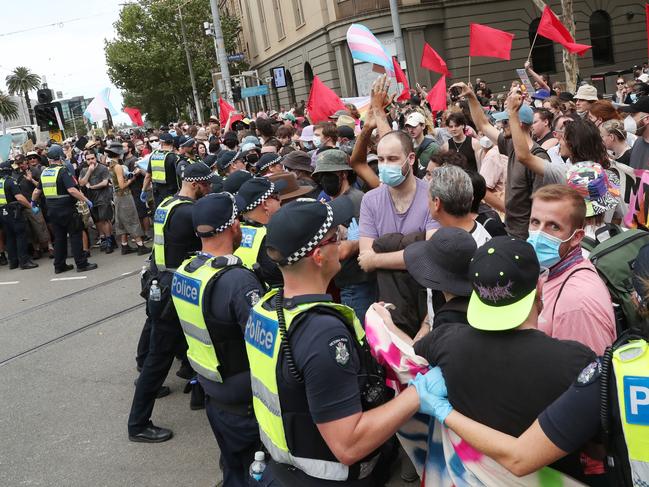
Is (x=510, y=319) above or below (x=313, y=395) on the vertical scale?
above

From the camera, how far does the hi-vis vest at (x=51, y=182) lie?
35.3 ft

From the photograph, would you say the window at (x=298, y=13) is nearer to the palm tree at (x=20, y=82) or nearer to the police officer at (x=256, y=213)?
the police officer at (x=256, y=213)

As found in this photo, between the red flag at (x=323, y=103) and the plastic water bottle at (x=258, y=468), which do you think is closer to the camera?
the plastic water bottle at (x=258, y=468)

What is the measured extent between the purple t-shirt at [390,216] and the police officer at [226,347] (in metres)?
1.05

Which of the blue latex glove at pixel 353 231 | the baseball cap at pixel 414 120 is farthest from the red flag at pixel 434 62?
the blue latex glove at pixel 353 231

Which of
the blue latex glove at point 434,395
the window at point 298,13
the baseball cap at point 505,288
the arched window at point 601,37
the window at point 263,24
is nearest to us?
the baseball cap at point 505,288

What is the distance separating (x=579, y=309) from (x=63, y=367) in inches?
232

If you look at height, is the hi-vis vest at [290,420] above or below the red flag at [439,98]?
below

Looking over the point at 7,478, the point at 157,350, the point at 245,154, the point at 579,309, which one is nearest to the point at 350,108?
the point at 245,154

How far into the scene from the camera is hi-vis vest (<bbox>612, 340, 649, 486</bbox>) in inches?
63.4

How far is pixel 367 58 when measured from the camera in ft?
33.0

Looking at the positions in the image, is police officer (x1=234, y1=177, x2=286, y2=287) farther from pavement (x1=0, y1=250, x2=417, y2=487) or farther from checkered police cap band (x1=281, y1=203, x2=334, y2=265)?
checkered police cap band (x1=281, y1=203, x2=334, y2=265)

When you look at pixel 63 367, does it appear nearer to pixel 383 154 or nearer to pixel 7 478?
pixel 7 478

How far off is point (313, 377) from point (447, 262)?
0.85 metres
